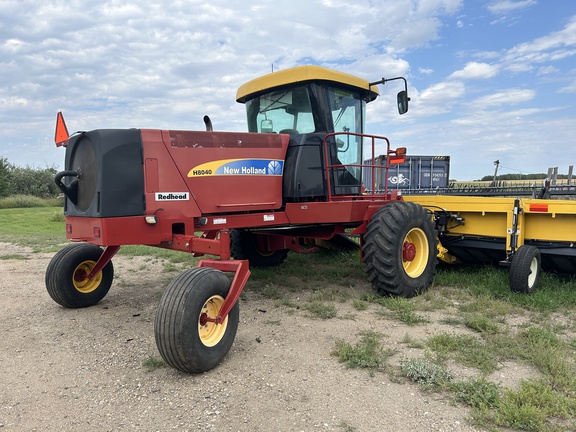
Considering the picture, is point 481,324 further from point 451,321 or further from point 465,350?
point 465,350

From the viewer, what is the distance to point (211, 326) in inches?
148

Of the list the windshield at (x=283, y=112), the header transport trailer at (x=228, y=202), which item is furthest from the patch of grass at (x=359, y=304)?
the windshield at (x=283, y=112)

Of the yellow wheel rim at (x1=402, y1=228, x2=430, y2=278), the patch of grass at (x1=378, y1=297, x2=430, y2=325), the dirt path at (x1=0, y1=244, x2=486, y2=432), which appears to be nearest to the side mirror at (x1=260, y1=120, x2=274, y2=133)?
the yellow wheel rim at (x1=402, y1=228, x2=430, y2=278)

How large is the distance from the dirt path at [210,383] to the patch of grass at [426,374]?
111mm

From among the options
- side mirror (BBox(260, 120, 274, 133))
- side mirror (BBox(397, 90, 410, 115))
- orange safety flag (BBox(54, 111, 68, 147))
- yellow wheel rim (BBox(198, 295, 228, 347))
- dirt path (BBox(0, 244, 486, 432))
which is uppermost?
side mirror (BBox(397, 90, 410, 115))

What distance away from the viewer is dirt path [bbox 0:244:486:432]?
2844 millimetres

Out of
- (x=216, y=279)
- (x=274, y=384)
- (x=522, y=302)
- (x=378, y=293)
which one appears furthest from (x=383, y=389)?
(x=522, y=302)

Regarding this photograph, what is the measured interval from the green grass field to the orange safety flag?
254 centimetres

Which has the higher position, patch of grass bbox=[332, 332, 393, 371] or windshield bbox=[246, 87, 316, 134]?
windshield bbox=[246, 87, 316, 134]

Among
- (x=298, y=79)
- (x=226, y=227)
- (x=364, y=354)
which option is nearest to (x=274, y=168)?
(x=226, y=227)

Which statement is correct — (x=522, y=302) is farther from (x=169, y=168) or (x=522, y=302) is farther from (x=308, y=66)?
(x=169, y=168)

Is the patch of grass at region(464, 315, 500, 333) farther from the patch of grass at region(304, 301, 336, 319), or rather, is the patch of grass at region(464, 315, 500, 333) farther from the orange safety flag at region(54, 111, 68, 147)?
the orange safety flag at region(54, 111, 68, 147)

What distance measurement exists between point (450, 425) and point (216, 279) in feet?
6.58

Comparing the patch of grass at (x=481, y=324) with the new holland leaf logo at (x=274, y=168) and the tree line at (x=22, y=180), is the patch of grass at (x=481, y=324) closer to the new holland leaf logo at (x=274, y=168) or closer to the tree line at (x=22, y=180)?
the new holland leaf logo at (x=274, y=168)
